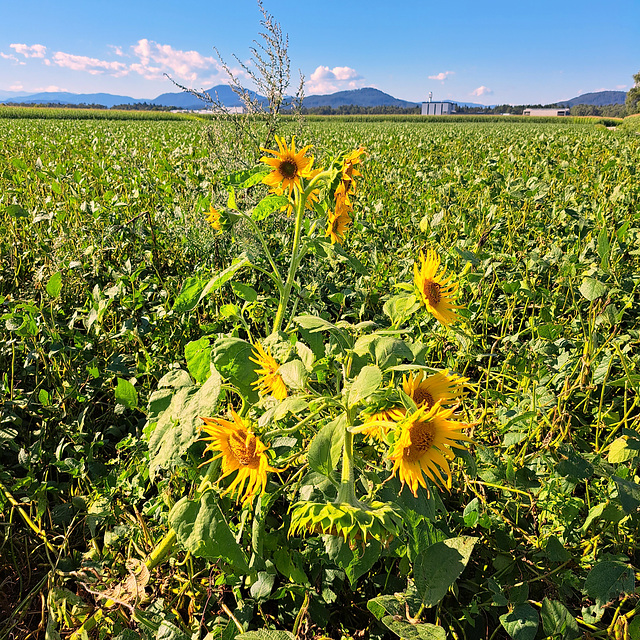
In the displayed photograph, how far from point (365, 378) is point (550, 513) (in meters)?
0.86

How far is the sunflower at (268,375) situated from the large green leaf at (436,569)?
0.48m

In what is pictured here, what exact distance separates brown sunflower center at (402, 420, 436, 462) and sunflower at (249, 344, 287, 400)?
0.33m

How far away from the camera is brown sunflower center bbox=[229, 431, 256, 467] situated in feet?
2.97

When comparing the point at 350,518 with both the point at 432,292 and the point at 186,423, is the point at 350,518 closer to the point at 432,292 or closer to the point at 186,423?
the point at 186,423

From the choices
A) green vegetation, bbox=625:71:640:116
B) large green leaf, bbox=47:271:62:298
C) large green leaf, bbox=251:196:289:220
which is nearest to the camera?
large green leaf, bbox=251:196:289:220

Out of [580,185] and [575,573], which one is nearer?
[575,573]

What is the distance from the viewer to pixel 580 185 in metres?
5.22

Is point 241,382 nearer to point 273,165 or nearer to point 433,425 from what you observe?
point 433,425

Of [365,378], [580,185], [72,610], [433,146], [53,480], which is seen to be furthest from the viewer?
[433,146]

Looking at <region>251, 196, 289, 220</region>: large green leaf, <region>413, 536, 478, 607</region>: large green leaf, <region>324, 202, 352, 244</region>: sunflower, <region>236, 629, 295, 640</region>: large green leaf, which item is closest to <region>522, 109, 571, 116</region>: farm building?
<region>324, 202, 352, 244</region>: sunflower

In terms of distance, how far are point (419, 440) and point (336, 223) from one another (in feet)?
2.71

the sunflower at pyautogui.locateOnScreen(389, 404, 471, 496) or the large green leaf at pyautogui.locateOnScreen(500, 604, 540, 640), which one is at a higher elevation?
the sunflower at pyautogui.locateOnScreen(389, 404, 471, 496)

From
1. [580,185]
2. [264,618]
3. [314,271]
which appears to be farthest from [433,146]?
[264,618]

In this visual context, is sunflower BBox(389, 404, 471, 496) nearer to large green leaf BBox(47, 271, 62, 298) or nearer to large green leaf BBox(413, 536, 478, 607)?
large green leaf BBox(413, 536, 478, 607)
